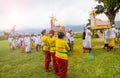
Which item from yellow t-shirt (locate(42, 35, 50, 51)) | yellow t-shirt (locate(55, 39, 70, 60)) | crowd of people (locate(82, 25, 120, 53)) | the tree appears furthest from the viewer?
the tree

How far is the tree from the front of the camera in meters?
27.6

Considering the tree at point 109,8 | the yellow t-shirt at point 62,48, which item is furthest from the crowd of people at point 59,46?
the tree at point 109,8

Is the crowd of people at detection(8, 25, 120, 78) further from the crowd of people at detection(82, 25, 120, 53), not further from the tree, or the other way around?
the tree

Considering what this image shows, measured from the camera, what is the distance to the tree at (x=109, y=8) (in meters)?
27.6

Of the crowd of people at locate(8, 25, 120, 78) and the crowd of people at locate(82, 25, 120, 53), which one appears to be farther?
the crowd of people at locate(82, 25, 120, 53)

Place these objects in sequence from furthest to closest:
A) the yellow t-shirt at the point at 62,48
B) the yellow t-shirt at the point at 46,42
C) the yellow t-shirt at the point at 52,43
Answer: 1. the yellow t-shirt at the point at 46,42
2. the yellow t-shirt at the point at 52,43
3. the yellow t-shirt at the point at 62,48

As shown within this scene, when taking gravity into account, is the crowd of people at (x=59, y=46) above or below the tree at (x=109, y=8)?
below

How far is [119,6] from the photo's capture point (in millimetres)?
28219

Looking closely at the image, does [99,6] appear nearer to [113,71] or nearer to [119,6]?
[119,6]

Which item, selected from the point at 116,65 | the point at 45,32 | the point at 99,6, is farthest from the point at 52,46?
the point at 99,6

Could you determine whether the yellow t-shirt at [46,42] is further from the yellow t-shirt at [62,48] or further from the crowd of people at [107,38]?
the crowd of people at [107,38]

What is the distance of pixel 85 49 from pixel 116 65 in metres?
5.75

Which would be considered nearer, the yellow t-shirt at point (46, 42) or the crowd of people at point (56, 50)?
the crowd of people at point (56, 50)

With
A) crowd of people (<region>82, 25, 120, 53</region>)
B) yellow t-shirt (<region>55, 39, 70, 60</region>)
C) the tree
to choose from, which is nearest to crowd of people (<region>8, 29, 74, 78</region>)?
yellow t-shirt (<region>55, 39, 70, 60</region>)
